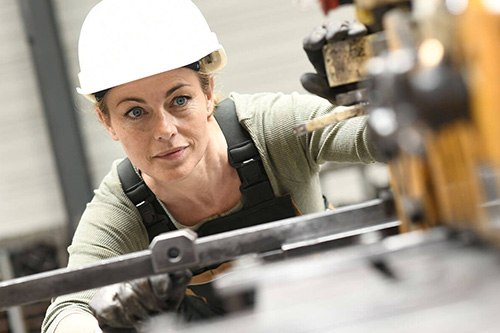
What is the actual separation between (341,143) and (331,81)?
411 millimetres

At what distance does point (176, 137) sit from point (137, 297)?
20.9 inches

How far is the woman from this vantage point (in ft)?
5.37

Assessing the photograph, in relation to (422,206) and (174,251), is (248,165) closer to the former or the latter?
(174,251)

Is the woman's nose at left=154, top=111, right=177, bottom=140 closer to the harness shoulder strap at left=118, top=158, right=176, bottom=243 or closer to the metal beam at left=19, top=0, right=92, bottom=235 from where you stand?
the harness shoulder strap at left=118, top=158, right=176, bottom=243

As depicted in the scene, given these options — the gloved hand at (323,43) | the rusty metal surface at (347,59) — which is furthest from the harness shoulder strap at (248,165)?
the rusty metal surface at (347,59)

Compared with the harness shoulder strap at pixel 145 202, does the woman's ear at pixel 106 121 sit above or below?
above

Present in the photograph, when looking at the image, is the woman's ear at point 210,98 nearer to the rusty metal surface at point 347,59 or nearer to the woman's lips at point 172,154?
the woman's lips at point 172,154

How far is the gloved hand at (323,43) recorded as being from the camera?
1.31 m

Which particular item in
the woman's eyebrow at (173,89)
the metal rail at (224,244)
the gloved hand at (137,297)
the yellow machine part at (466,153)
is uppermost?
the woman's eyebrow at (173,89)

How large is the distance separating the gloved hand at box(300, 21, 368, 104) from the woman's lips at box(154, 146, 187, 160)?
1.32ft

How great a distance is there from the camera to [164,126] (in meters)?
1.62

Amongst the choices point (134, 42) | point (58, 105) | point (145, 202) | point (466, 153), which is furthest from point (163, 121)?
point (58, 105)

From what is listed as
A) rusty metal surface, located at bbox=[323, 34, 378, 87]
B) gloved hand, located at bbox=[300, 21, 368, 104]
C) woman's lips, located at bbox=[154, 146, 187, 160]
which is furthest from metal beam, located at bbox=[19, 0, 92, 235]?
rusty metal surface, located at bbox=[323, 34, 378, 87]

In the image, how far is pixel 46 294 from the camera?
1222 mm
